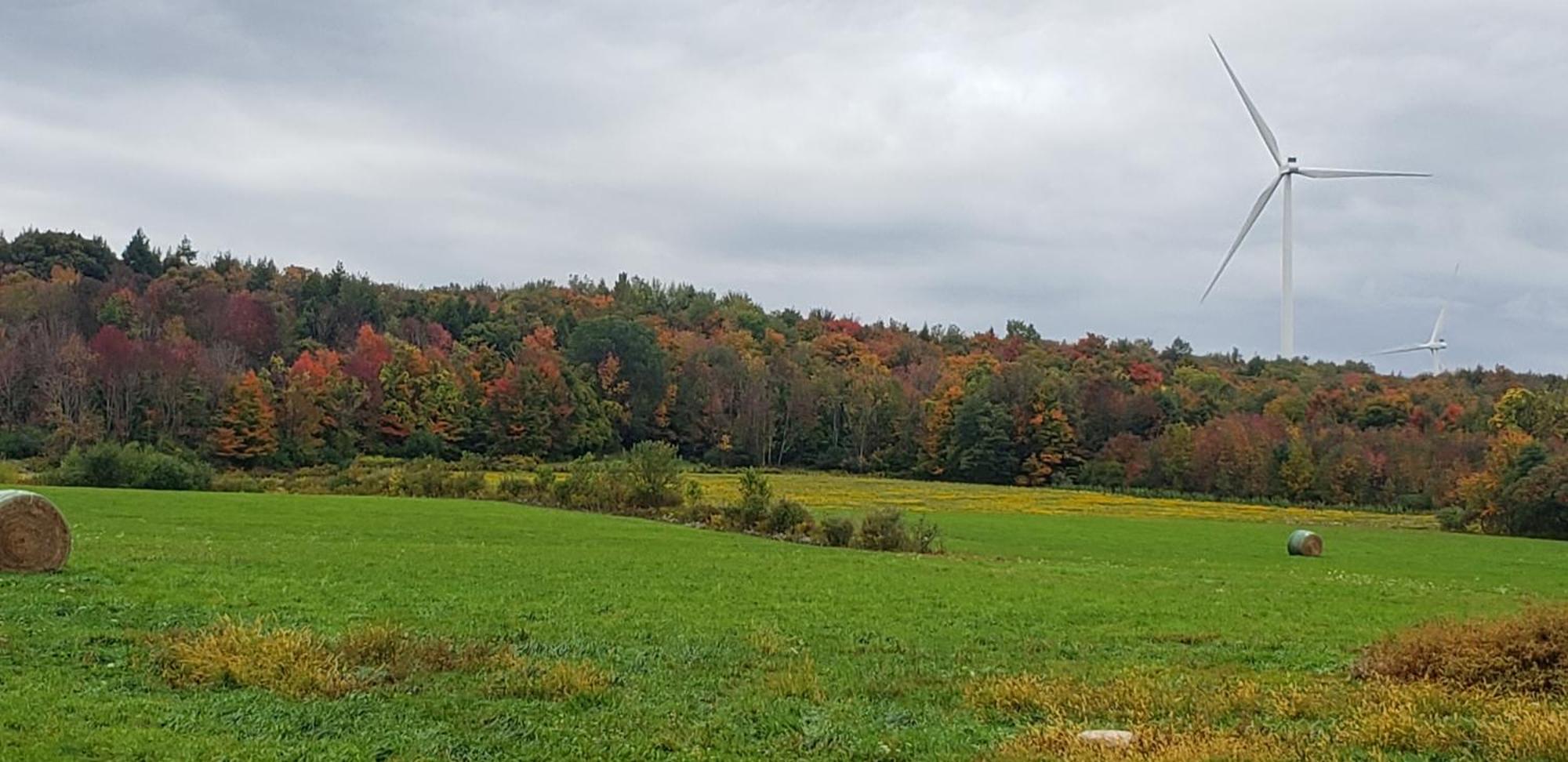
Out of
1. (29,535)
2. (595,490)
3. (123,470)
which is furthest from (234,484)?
(29,535)

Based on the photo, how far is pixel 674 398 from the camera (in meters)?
149

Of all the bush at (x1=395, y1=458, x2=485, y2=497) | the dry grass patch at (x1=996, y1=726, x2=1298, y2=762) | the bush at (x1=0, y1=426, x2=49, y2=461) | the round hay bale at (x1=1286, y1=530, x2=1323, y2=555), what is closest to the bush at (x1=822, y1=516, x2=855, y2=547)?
the round hay bale at (x1=1286, y1=530, x2=1323, y2=555)

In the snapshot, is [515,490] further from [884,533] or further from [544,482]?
[884,533]

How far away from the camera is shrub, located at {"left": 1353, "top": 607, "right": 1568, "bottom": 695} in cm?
1345

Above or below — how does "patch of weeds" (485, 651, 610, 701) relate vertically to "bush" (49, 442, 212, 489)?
above

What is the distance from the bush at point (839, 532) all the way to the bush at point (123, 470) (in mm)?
44637

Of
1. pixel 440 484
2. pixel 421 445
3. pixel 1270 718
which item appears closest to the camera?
pixel 1270 718

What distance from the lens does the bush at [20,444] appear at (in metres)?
97.2

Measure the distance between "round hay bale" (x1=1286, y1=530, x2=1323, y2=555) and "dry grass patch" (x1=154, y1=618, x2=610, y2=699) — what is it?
4135cm

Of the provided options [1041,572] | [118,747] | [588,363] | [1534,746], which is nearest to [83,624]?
[118,747]

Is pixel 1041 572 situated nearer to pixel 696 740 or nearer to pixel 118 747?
pixel 696 740

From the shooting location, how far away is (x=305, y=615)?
1828 centimetres

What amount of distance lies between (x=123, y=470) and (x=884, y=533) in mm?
48808

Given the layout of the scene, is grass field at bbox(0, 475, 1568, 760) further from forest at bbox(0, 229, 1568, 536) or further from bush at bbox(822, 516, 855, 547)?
forest at bbox(0, 229, 1568, 536)
